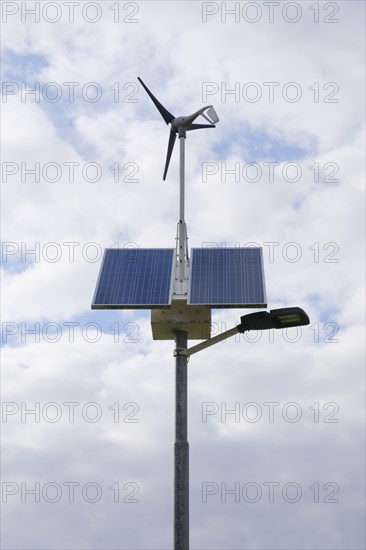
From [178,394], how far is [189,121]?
20.0 feet

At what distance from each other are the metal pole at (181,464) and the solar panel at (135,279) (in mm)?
1244

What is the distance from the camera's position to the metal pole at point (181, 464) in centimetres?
1134

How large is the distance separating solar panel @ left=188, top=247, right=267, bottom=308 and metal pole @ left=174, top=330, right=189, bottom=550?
1.24m

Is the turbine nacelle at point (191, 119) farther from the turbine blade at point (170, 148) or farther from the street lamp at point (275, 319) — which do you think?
the street lamp at point (275, 319)

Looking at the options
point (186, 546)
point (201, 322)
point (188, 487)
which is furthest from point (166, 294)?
point (186, 546)

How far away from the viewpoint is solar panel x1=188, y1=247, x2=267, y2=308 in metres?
12.8

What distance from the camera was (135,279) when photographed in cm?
1349

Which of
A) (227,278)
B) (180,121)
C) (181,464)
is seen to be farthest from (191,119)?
(181,464)

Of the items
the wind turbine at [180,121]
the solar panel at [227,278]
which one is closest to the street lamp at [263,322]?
the solar panel at [227,278]

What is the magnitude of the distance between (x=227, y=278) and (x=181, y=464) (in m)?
3.49

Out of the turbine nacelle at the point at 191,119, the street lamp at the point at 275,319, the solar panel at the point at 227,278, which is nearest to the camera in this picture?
the street lamp at the point at 275,319

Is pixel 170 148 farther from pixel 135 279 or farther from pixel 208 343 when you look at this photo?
pixel 208 343

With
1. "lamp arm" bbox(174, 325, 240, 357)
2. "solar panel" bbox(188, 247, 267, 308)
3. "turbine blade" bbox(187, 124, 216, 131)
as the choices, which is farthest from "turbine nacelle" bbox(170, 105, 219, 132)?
"lamp arm" bbox(174, 325, 240, 357)

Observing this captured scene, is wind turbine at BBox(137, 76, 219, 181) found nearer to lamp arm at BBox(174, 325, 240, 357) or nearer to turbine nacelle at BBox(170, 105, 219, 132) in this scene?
turbine nacelle at BBox(170, 105, 219, 132)
